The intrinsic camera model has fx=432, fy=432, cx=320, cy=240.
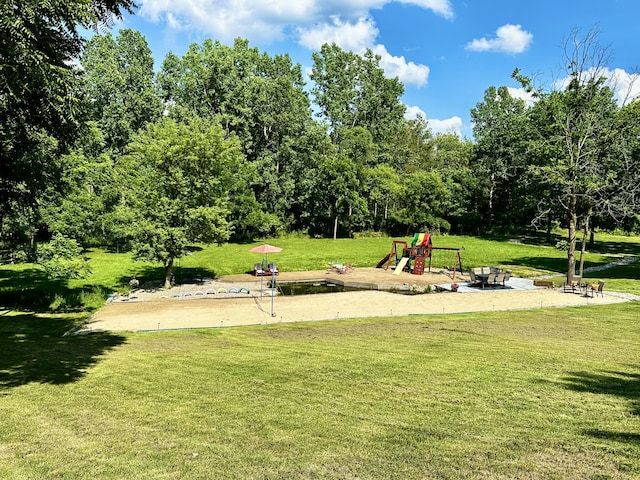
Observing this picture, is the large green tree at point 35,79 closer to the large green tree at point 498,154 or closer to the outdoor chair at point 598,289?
the outdoor chair at point 598,289

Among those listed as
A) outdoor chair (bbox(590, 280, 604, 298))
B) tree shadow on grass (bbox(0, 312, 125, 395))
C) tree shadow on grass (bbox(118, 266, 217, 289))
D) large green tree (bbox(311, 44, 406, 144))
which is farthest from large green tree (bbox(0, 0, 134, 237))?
large green tree (bbox(311, 44, 406, 144))

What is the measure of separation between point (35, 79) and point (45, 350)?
252 inches

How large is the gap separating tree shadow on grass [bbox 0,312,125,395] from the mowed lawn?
0.21ft

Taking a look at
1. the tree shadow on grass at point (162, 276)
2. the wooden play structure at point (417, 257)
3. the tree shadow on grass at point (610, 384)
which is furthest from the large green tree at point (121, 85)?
the tree shadow on grass at point (610, 384)

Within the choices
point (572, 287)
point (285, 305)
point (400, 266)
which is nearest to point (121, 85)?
point (400, 266)

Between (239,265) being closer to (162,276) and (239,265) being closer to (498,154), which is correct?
(162,276)

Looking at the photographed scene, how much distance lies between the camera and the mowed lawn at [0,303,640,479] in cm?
440

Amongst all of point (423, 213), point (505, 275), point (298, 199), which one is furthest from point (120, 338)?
point (423, 213)

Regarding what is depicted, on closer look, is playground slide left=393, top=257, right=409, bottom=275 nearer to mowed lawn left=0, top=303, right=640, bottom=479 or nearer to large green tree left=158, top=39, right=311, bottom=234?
mowed lawn left=0, top=303, right=640, bottom=479

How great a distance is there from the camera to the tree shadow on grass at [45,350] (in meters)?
7.91

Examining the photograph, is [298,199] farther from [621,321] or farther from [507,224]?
[621,321]

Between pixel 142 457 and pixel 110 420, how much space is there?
137 centimetres

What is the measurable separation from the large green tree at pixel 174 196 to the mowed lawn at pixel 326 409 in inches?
439

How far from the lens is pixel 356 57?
223 feet
